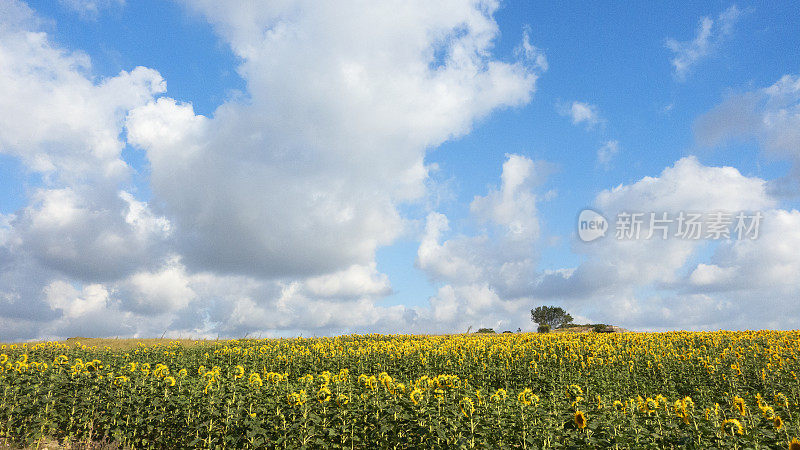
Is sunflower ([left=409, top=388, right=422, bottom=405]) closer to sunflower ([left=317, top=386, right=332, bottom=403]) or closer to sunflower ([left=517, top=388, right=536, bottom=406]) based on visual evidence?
sunflower ([left=317, top=386, right=332, bottom=403])

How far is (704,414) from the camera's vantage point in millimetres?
9102

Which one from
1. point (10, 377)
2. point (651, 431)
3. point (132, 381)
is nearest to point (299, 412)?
point (132, 381)

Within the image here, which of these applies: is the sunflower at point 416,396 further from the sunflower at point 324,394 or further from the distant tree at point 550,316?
the distant tree at point 550,316

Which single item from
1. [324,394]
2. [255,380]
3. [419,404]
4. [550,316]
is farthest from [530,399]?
[550,316]

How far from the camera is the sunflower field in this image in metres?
7.94

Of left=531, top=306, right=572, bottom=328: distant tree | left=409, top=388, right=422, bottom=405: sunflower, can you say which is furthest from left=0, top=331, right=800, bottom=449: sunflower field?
left=531, top=306, right=572, bottom=328: distant tree

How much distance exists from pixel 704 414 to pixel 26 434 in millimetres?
14749

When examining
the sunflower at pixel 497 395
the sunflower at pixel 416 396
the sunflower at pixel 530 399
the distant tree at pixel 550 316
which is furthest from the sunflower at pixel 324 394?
the distant tree at pixel 550 316

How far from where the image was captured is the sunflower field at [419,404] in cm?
794

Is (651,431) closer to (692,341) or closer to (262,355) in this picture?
(262,355)

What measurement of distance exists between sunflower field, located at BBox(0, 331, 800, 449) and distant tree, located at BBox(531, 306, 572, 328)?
6166 cm

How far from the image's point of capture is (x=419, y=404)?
8516mm

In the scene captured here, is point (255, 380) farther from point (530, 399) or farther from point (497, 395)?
point (530, 399)

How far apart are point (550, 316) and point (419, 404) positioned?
7796 centimetres
